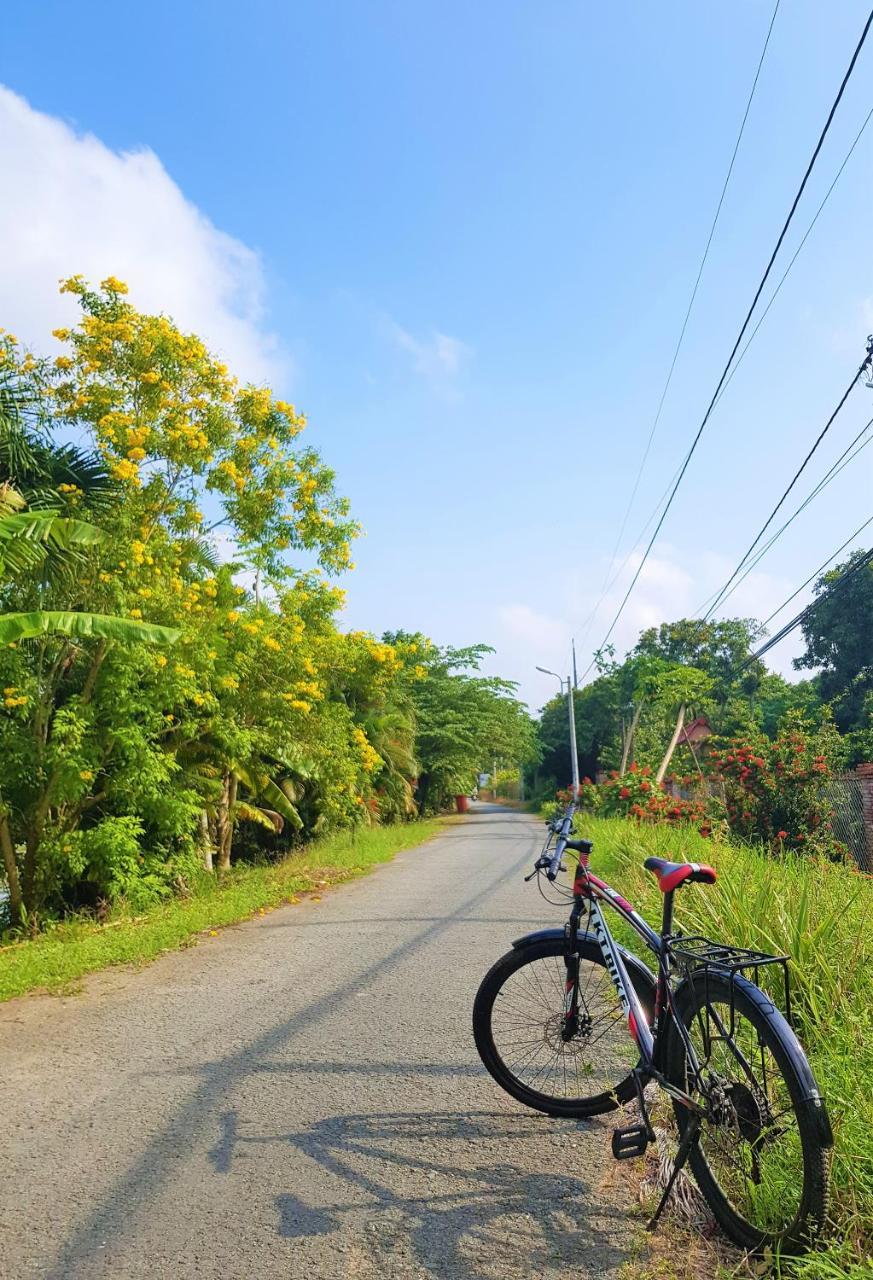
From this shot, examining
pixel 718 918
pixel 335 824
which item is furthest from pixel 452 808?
pixel 718 918

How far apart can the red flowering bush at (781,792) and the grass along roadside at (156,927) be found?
6388 millimetres

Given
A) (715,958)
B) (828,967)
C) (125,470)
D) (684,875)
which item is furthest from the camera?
(125,470)

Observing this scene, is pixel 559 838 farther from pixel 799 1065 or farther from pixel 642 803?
pixel 642 803

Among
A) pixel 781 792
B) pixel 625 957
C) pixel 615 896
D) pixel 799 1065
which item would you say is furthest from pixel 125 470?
pixel 781 792

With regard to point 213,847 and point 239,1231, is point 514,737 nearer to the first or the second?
point 213,847

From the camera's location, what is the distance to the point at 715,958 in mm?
3135

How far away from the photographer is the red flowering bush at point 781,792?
1346 centimetres

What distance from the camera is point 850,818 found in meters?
13.5

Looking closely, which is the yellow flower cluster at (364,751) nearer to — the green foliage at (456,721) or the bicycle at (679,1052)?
the bicycle at (679,1052)

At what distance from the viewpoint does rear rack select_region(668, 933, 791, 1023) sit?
294cm

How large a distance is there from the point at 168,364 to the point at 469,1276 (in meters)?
10.9

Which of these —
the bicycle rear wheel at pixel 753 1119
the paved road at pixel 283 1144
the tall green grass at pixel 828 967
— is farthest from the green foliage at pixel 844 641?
the bicycle rear wheel at pixel 753 1119

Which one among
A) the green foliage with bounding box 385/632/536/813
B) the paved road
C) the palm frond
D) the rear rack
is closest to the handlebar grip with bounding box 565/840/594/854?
the rear rack

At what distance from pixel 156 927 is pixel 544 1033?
235 inches
